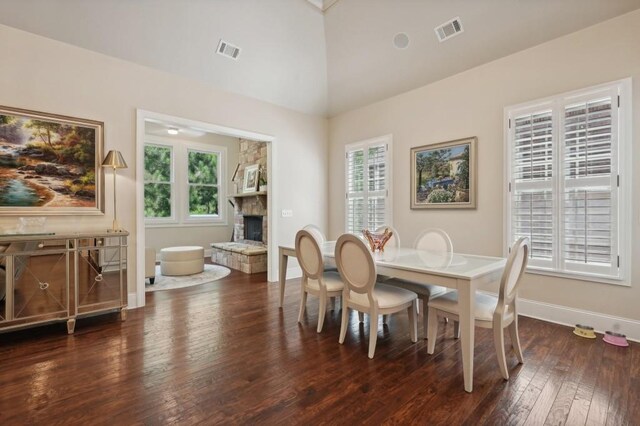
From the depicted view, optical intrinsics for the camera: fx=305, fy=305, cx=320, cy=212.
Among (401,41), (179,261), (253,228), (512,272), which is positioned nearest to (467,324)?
(512,272)

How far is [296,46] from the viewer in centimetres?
429

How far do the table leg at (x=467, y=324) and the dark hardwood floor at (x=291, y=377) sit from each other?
0.39 feet

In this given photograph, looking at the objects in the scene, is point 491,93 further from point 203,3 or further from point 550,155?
point 203,3

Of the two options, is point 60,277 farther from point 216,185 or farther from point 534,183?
point 216,185

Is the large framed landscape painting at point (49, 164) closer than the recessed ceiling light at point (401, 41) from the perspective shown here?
Yes

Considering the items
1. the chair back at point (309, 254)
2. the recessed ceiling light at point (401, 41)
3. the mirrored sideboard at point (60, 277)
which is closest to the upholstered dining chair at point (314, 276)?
the chair back at point (309, 254)

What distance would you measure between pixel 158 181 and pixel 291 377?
255 inches

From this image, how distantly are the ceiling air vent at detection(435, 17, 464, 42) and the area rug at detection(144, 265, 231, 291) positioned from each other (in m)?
4.88

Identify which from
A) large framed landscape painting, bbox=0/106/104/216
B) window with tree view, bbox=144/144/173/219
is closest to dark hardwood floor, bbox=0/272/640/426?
large framed landscape painting, bbox=0/106/104/216

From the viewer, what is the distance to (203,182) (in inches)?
310

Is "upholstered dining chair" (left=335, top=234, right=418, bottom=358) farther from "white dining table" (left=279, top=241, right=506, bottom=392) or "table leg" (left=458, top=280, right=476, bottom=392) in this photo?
"table leg" (left=458, top=280, right=476, bottom=392)

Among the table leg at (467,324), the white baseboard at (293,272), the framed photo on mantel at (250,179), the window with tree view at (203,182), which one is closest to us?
the table leg at (467,324)

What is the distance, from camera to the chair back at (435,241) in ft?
10.7

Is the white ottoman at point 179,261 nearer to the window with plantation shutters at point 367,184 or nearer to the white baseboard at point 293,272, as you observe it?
the white baseboard at point 293,272
